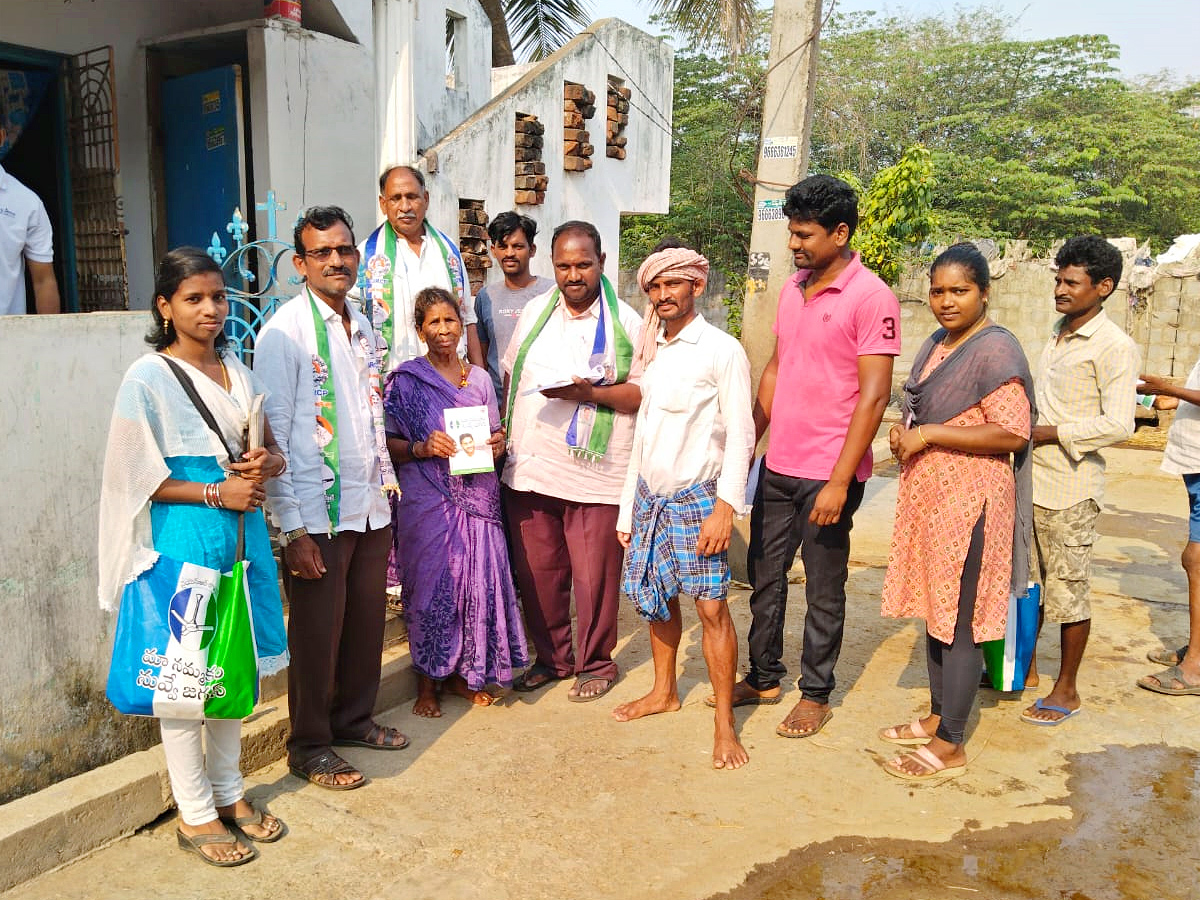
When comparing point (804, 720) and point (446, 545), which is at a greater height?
point (446, 545)

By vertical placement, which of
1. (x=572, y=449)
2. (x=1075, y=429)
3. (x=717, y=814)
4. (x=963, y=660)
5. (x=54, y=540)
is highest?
(x=1075, y=429)

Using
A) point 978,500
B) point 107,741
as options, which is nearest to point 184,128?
point 107,741

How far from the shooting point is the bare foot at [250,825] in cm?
299

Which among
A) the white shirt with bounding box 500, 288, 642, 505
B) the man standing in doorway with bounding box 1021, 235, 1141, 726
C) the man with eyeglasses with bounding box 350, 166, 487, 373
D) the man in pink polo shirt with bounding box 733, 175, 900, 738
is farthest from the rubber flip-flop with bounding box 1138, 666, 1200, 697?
the man with eyeglasses with bounding box 350, 166, 487, 373

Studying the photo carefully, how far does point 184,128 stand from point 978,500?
5.89 meters

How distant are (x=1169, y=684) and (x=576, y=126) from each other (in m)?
6.42

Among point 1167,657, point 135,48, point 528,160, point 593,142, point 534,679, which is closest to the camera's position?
point 534,679

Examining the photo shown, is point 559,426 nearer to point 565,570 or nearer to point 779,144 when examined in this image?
point 565,570

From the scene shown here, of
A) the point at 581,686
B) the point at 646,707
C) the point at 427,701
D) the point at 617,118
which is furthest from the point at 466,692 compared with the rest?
the point at 617,118

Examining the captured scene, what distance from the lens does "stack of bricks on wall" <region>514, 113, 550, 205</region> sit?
25.5 feet

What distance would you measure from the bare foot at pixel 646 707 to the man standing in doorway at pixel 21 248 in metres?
2.92

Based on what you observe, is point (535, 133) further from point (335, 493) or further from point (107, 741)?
point (107, 741)

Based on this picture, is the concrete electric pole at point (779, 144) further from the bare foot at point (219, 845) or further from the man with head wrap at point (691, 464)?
the bare foot at point (219, 845)

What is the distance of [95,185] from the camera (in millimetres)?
6402
